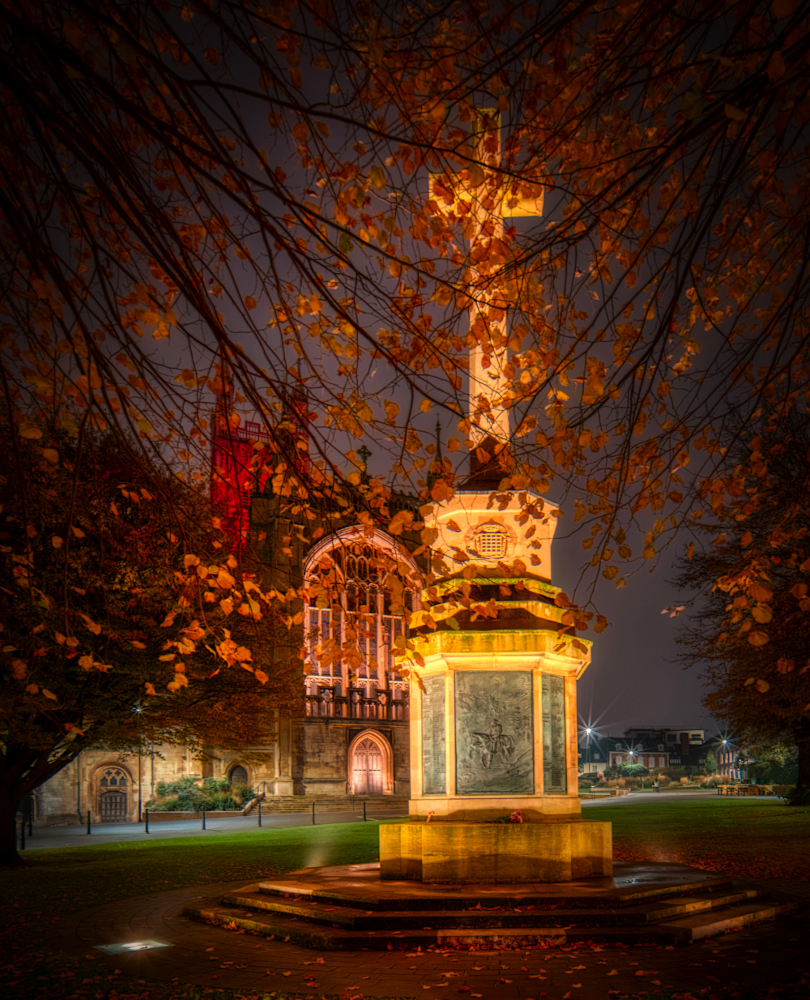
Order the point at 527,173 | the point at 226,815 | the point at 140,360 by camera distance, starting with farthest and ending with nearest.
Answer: the point at 226,815 → the point at 527,173 → the point at 140,360

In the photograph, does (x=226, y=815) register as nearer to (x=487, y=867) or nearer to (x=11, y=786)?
(x=11, y=786)

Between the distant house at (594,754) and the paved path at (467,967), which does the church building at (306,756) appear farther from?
the distant house at (594,754)

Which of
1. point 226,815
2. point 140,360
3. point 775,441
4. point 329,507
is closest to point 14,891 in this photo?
point 329,507

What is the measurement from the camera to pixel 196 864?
1527cm

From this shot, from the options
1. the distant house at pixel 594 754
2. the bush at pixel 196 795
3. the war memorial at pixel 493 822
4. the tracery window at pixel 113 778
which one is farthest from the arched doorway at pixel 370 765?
the distant house at pixel 594 754

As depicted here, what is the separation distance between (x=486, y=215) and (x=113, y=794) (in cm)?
3923

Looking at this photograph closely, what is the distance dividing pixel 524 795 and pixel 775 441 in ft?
32.8

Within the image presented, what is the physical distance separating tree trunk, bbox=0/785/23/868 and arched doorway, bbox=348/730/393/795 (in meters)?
31.4

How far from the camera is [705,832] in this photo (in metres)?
20.0

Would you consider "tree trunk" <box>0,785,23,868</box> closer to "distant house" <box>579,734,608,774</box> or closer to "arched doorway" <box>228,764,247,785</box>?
"arched doorway" <box>228,764,247,785</box>


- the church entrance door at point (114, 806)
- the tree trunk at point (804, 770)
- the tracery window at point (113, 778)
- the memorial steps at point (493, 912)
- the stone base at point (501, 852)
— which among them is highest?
the stone base at point (501, 852)

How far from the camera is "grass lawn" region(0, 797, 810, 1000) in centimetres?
641

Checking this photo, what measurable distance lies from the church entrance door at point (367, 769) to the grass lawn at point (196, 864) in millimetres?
21355

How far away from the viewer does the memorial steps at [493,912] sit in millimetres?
7406
